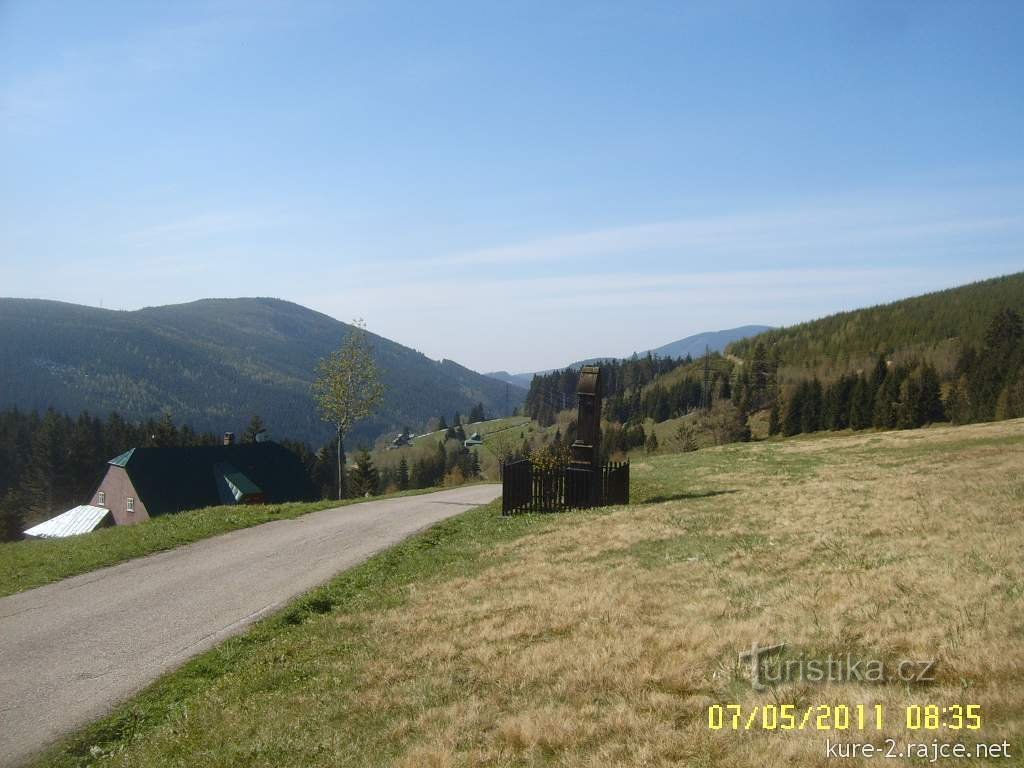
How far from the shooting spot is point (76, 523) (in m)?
51.6

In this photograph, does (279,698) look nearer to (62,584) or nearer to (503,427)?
(62,584)

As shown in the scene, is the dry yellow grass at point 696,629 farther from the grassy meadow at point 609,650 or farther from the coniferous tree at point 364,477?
the coniferous tree at point 364,477

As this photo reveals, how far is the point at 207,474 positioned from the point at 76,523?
9.78 m

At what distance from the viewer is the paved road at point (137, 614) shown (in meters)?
8.09

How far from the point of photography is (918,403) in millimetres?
70625

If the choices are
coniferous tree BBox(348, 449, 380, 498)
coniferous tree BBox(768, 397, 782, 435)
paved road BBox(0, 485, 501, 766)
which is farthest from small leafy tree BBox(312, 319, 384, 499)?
coniferous tree BBox(768, 397, 782, 435)

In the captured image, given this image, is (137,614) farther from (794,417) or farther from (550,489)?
(794,417)

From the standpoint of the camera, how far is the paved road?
809cm

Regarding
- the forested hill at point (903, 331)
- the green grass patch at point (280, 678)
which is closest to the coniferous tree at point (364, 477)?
the green grass patch at point (280, 678)

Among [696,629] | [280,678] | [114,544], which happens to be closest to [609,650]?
[696,629]

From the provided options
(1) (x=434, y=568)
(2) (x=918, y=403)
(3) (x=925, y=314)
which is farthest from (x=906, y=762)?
(3) (x=925, y=314)

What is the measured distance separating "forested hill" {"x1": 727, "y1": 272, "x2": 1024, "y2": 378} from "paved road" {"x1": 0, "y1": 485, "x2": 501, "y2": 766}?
320 ft

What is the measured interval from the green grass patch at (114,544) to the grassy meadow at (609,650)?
6.15 m

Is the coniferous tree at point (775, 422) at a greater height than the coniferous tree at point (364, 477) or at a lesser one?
greater
